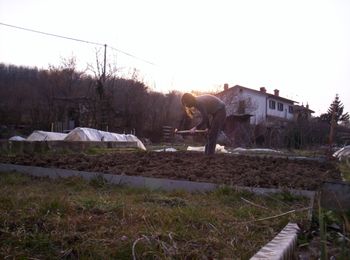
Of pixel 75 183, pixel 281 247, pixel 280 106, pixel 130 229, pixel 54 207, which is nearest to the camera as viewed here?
pixel 281 247

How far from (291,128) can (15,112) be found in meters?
20.4

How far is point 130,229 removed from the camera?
255 cm

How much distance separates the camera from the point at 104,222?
8.96ft

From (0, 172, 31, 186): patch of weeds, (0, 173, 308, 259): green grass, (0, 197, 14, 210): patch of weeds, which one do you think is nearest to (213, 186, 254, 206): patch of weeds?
(0, 173, 308, 259): green grass

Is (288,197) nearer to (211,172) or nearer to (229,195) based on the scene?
(229,195)

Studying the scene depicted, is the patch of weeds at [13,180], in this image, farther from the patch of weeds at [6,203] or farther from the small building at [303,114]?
the small building at [303,114]

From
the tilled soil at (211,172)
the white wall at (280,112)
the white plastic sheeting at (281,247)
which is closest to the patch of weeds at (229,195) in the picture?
the tilled soil at (211,172)

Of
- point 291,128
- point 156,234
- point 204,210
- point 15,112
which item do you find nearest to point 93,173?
point 204,210

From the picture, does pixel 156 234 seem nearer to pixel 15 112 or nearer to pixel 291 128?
pixel 291 128

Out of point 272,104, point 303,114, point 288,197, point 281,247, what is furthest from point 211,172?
point 272,104

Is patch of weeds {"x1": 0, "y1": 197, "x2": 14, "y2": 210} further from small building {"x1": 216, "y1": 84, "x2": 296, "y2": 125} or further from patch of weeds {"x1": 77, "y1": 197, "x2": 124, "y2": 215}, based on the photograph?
small building {"x1": 216, "y1": 84, "x2": 296, "y2": 125}

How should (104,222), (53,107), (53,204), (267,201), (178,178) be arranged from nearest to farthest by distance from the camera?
(104,222) < (53,204) < (267,201) < (178,178) < (53,107)

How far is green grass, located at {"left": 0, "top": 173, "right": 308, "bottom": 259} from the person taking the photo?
2129 mm

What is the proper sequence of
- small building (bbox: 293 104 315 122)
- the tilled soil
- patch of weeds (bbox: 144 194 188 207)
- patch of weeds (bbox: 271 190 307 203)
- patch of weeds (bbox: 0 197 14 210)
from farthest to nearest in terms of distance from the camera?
small building (bbox: 293 104 315 122) < the tilled soil < patch of weeds (bbox: 271 190 307 203) < patch of weeds (bbox: 144 194 188 207) < patch of weeds (bbox: 0 197 14 210)
